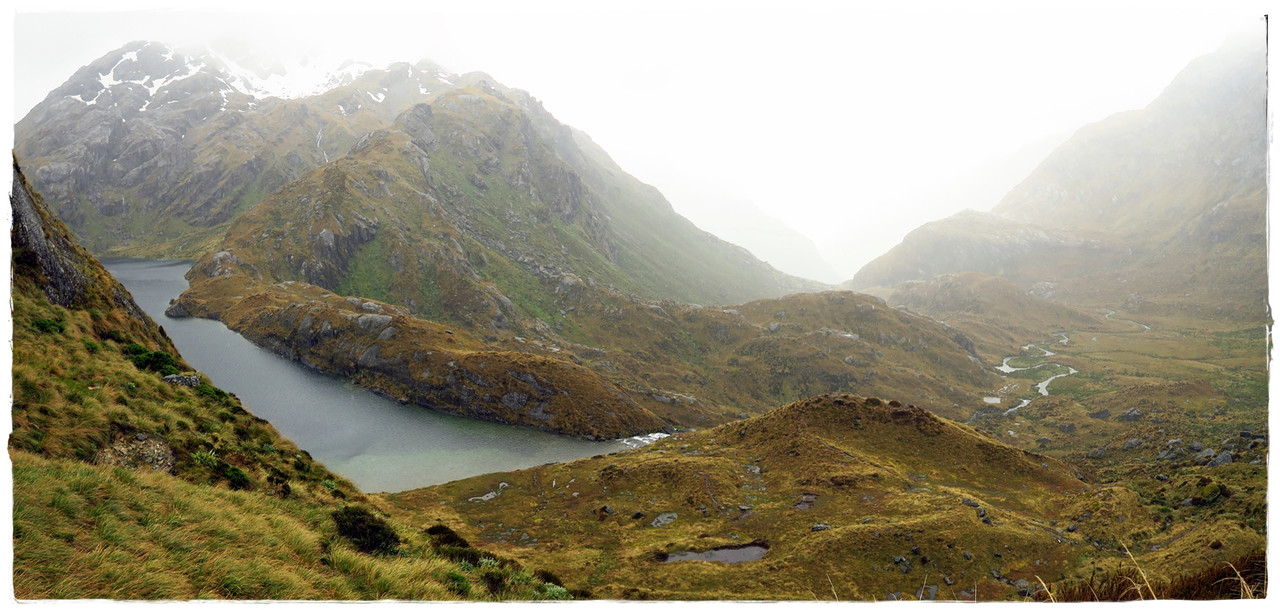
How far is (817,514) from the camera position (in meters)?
44.5

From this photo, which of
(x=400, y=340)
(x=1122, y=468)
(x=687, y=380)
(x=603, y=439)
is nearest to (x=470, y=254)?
(x=400, y=340)

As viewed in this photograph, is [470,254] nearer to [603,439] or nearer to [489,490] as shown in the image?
[603,439]

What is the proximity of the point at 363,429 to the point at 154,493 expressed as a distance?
68.7m

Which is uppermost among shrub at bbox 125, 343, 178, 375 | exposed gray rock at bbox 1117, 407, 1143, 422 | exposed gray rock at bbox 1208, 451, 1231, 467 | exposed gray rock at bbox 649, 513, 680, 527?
shrub at bbox 125, 343, 178, 375

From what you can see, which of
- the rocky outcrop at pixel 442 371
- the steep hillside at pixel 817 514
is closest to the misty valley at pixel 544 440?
the steep hillside at pixel 817 514

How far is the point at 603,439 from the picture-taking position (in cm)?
8762

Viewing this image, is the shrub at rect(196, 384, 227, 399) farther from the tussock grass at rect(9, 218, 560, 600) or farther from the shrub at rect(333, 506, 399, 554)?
Answer: the shrub at rect(333, 506, 399, 554)

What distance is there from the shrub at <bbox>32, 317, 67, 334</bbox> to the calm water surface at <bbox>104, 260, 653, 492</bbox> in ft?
125

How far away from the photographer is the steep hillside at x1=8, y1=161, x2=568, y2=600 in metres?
10.7

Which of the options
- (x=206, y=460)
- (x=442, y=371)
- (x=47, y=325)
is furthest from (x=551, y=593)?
(x=442, y=371)

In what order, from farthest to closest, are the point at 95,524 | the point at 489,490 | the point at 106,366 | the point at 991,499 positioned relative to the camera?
1. the point at 489,490
2. the point at 991,499
3. the point at 106,366
4. the point at 95,524

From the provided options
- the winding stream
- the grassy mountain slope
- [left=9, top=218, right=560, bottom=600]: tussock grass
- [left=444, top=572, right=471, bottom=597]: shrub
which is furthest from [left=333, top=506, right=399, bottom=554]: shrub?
the winding stream

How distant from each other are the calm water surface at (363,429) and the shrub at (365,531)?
44.8 metres

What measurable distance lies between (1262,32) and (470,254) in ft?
550
